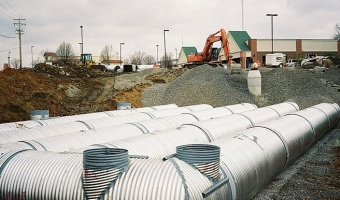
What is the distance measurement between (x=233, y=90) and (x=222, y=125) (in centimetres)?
1708

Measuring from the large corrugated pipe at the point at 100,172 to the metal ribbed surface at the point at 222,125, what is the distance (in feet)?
20.2

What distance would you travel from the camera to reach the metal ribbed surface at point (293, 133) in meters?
12.0

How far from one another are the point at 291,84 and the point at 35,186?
28343 millimetres

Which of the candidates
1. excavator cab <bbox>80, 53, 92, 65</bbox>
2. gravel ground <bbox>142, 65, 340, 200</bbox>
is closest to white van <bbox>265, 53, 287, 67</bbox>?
gravel ground <bbox>142, 65, 340, 200</bbox>

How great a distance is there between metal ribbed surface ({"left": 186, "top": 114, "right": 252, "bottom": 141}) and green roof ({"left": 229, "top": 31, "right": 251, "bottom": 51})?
6054 cm

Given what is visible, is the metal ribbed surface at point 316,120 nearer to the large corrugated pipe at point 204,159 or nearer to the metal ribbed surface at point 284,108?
the metal ribbed surface at point 284,108

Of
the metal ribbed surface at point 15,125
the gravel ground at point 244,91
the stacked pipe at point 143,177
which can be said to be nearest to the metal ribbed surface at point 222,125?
the stacked pipe at point 143,177

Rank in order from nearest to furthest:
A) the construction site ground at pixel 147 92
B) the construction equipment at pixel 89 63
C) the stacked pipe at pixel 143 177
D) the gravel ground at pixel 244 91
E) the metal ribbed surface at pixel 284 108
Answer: the stacked pipe at pixel 143 177
the metal ribbed surface at pixel 284 108
the construction site ground at pixel 147 92
the gravel ground at pixel 244 91
the construction equipment at pixel 89 63

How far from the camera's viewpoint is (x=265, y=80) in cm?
3241

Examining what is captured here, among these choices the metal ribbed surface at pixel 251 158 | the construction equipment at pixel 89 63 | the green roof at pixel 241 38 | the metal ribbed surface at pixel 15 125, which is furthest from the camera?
the green roof at pixel 241 38

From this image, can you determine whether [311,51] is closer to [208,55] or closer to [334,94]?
[208,55]

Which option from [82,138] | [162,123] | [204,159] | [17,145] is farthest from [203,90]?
[204,159]

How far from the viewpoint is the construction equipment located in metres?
57.2

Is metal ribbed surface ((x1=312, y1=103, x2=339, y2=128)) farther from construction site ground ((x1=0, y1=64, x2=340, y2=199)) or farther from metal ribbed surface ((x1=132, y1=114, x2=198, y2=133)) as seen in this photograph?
metal ribbed surface ((x1=132, y1=114, x2=198, y2=133))
